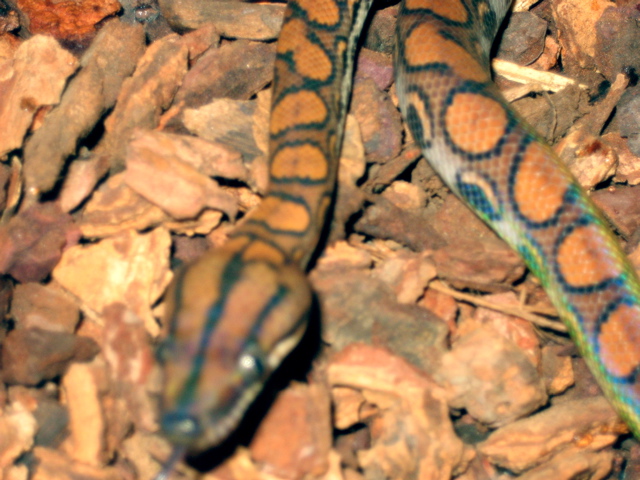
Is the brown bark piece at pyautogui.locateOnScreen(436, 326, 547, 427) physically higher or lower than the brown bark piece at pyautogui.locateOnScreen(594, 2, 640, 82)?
lower

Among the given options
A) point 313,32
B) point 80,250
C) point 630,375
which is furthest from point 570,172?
point 80,250

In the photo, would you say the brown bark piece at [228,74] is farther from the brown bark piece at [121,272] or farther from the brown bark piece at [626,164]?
the brown bark piece at [626,164]

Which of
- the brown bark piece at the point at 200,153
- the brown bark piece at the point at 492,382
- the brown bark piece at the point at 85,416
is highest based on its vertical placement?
the brown bark piece at the point at 200,153

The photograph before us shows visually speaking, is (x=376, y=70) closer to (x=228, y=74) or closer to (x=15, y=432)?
(x=228, y=74)

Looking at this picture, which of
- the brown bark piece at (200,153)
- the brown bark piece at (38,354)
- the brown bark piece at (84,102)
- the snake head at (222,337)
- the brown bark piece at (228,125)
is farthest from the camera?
the brown bark piece at (228,125)

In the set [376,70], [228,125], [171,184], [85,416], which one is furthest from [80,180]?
[376,70]

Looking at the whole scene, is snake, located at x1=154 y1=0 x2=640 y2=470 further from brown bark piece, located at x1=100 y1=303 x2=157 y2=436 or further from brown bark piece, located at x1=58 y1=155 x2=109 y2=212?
brown bark piece, located at x1=58 y1=155 x2=109 y2=212

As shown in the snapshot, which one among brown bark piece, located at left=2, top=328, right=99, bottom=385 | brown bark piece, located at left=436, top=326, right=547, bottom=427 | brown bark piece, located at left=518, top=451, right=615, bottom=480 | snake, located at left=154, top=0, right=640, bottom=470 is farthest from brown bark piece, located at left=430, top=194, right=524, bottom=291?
brown bark piece, located at left=2, top=328, right=99, bottom=385

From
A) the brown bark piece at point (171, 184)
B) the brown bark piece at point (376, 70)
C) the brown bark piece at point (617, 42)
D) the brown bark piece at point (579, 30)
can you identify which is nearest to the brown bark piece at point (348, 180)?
the brown bark piece at point (376, 70)
